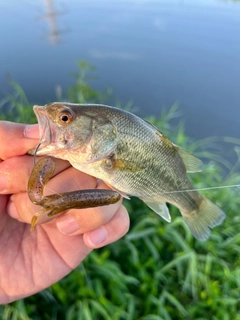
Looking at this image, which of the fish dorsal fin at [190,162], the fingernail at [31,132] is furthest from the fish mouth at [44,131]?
the fish dorsal fin at [190,162]

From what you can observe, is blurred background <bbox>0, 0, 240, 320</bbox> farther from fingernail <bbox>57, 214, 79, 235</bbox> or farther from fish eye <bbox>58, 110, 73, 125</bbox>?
fish eye <bbox>58, 110, 73, 125</bbox>

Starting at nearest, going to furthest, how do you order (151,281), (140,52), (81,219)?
(81,219)
(151,281)
(140,52)

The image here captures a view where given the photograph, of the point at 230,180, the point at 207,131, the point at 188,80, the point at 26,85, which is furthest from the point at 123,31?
the point at 230,180

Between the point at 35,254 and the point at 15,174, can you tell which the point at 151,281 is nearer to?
the point at 35,254

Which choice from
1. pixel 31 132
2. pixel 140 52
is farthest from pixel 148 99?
pixel 31 132

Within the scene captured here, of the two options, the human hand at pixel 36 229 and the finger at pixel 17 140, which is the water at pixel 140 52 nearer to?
the human hand at pixel 36 229

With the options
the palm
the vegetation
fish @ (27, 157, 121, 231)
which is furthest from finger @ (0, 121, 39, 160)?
the vegetation
